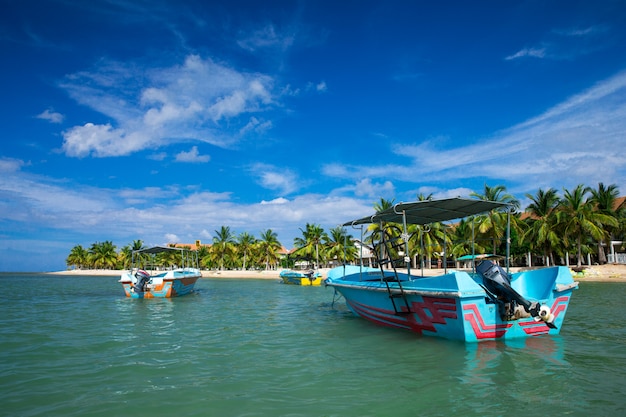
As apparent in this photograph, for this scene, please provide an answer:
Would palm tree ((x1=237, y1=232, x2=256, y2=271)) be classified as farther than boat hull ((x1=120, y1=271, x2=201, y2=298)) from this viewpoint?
Yes

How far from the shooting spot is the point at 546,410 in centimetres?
486

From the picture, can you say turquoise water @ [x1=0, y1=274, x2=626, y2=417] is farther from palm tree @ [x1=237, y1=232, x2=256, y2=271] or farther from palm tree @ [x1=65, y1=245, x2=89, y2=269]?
palm tree @ [x1=65, y1=245, x2=89, y2=269]

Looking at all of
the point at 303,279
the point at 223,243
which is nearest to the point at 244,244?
the point at 223,243

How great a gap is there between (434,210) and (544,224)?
33.3m

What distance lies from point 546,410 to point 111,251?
97064mm

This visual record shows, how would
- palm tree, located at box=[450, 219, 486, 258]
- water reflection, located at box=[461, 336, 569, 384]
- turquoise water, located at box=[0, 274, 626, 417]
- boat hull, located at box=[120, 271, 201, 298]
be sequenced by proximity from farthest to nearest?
palm tree, located at box=[450, 219, 486, 258] → boat hull, located at box=[120, 271, 201, 298] → water reflection, located at box=[461, 336, 569, 384] → turquoise water, located at box=[0, 274, 626, 417]

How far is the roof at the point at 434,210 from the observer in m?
9.75

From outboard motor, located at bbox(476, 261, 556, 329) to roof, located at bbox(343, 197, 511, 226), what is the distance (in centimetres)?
196

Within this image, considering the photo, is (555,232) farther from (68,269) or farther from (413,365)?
(68,269)

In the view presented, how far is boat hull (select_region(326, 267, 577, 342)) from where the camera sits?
26.0ft

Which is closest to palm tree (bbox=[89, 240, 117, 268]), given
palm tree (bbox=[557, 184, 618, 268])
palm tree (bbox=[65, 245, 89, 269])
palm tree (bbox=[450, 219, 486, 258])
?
palm tree (bbox=[65, 245, 89, 269])

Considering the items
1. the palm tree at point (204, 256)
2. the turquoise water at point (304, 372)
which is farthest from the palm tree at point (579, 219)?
the palm tree at point (204, 256)

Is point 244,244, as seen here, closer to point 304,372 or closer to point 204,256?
point 204,256

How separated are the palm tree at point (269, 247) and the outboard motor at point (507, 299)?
185ft
